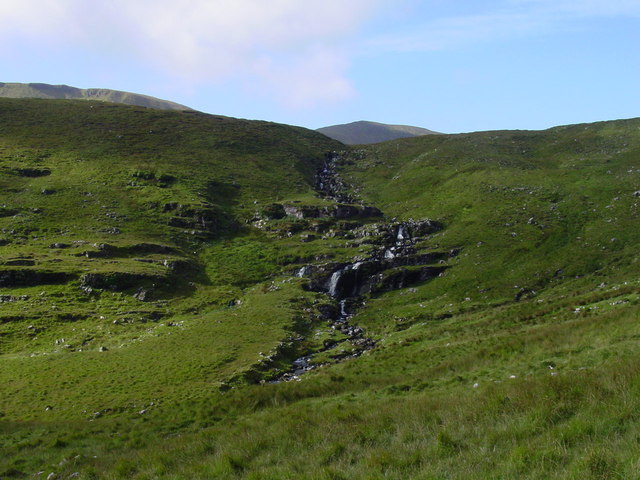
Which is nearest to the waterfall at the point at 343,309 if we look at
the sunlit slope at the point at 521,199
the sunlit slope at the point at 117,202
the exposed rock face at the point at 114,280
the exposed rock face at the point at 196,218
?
the sunlit slope at the point at 521,199

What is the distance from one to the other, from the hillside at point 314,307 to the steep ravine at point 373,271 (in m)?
0.31

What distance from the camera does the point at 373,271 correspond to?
181 feet

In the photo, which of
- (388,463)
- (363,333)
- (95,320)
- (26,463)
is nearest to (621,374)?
(388,463)

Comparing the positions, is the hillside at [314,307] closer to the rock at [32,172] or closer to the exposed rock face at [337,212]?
the exposed rock face at [337,212]

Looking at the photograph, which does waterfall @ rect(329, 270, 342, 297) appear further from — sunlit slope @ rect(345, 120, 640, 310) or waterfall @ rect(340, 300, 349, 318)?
sunlit slope @ rect(345, 120, 640, 310)

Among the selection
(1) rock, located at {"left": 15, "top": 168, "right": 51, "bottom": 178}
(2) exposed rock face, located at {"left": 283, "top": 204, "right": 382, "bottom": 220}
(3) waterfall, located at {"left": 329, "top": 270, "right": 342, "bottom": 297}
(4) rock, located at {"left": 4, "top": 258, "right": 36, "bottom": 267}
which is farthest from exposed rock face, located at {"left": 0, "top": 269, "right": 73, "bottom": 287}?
(1) rock, located at {"left": 15, "top": 168, "right": 51, "bottom": 178}

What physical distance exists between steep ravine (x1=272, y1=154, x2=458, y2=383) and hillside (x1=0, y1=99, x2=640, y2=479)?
0.31 metres

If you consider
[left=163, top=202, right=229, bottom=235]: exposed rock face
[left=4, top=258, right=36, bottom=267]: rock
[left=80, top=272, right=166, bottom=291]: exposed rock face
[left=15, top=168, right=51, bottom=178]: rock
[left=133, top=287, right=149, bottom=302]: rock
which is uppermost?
[left=15, top=168, right=51, bottom=178]: rock

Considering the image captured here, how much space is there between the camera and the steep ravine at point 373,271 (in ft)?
153

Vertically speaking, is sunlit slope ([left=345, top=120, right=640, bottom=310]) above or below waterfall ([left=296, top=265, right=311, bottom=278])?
above

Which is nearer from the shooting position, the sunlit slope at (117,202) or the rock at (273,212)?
the sunlit slope at (117,202)

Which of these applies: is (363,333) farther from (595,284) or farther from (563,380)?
(563,380)

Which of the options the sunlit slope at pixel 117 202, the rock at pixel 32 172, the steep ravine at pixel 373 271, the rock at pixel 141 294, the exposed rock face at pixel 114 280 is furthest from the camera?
the rock at pixel 32 172

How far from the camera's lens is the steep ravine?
153 feet
